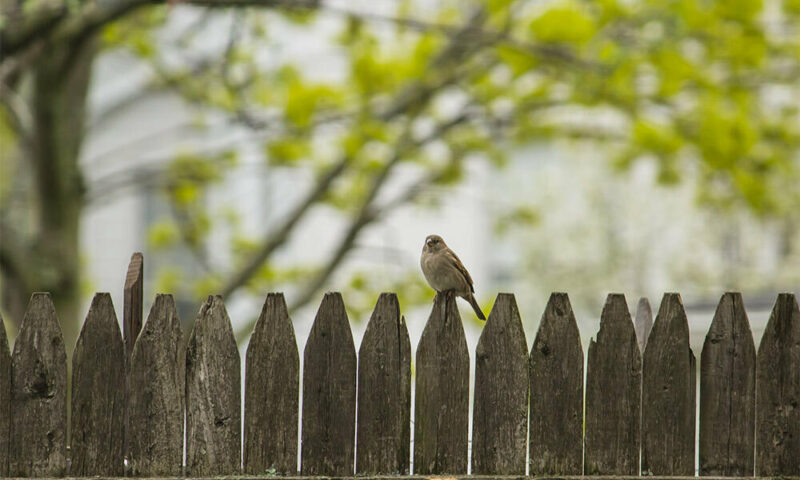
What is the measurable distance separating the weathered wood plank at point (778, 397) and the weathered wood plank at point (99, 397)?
2.14 m

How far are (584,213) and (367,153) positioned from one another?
1475cm

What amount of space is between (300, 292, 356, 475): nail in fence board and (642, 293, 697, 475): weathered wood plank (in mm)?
992

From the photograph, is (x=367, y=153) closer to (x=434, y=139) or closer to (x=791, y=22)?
(x=434, y=139)

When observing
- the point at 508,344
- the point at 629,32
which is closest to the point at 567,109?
the point at 629,32

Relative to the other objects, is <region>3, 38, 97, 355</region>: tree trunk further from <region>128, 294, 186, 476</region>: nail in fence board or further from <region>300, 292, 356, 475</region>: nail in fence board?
<region>300, 292, 356, 475</region>: nail in fence board

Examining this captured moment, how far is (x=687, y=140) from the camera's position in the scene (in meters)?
9.00

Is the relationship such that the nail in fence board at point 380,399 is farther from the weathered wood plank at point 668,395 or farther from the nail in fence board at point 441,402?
the weathered wood plank at point 668,395

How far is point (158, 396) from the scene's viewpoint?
119 inches

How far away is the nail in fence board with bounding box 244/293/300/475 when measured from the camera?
3072 millimetres

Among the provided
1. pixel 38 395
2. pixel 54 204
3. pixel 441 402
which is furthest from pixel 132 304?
pixel 54 204

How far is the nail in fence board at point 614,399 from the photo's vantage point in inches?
124

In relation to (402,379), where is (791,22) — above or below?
above

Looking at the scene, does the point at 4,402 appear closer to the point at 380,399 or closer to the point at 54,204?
the point at 380,399

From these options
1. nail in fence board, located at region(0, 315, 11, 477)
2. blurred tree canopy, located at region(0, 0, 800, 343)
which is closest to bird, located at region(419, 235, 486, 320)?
nail in fence board, located at region(0, 315, 11, 477)
